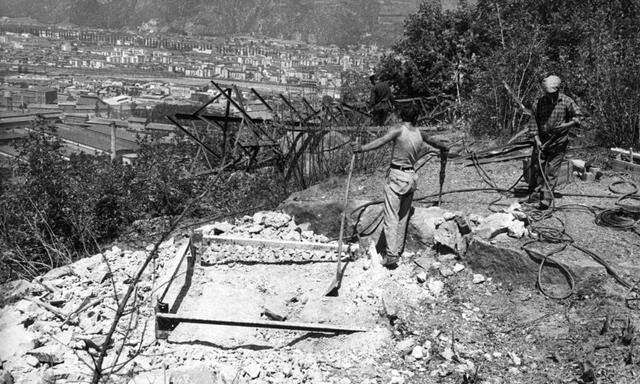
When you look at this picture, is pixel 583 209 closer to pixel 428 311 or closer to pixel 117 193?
pixel 428 311

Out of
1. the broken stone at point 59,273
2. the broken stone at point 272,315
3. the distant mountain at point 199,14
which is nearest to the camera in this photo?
the broken stone at point 272,315

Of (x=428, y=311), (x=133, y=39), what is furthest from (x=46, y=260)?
(x=133, y=39)

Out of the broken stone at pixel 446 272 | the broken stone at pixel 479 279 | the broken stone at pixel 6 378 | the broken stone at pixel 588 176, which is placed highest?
the broken stone at pixel 588 176

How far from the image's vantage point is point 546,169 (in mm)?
6242

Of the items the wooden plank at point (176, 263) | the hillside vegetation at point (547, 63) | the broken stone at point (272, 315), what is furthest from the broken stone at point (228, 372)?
the hillside vegetation at point (547, 63)

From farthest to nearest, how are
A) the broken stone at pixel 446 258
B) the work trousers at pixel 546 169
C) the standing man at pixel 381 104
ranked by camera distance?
1. the standing man at pixel 381 104
2. the work trousers at pixel 546 169
3. the broken stone at pixel 446 258

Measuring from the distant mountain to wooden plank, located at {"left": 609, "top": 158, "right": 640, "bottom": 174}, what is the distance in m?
46.8

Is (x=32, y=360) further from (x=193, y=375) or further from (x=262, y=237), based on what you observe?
(x=262, y=237)

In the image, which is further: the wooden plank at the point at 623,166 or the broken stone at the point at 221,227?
the wooden plank at the point at 623,166

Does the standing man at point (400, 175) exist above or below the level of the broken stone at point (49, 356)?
above

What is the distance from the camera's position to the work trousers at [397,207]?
17.7 feet

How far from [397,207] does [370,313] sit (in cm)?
107

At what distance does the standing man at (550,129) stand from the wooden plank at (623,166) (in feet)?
5.65

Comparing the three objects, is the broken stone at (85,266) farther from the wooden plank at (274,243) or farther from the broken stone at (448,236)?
the broken stone at (448,236)
